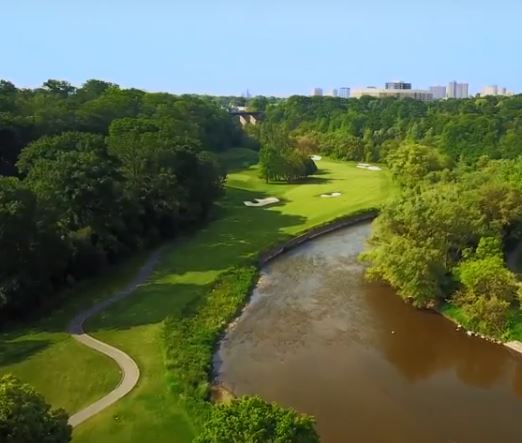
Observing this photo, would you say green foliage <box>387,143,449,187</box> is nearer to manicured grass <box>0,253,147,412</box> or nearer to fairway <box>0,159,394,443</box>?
fairway <box>0,159,394,443</box>

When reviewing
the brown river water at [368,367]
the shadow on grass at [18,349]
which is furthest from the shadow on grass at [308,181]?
the shadow on grass at [18,349]

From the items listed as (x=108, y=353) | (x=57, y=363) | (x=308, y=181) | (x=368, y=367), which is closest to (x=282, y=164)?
(x=308, y=181)

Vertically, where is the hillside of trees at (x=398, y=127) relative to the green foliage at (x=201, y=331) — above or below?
above

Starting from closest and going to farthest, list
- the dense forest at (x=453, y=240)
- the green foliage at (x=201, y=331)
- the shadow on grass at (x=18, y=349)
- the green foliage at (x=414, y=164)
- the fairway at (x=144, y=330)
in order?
the fairway at (x=144, y=330) < the green foliage at (x=201, y=331) < the shadow on grass at (x=18, y=349) < the dense forest at (x=453, y=240) < the green foliage at (x=414, y=164)

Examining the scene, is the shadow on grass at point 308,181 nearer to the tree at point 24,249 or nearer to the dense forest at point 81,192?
the dense forest at point 81,192

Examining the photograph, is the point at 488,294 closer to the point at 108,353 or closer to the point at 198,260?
the point at 198,260

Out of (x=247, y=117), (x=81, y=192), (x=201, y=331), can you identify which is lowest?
(x=201, y=331)
